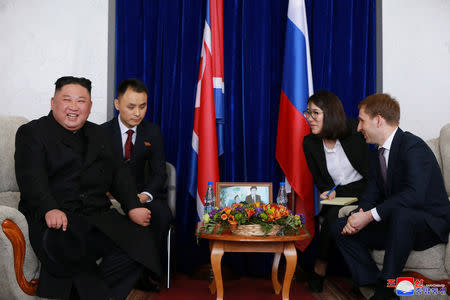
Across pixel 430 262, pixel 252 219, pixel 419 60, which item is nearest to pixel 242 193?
pixel 252 219

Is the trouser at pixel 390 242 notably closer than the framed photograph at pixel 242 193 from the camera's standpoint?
Yes

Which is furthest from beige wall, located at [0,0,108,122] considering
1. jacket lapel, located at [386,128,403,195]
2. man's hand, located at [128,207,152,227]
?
jacket lapel, located at [386,128,403,195]

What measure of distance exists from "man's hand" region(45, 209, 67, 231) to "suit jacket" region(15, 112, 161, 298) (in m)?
0.05

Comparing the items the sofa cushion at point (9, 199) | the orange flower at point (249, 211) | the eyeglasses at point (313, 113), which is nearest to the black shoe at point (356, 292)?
the orange flower at point (249, 211)

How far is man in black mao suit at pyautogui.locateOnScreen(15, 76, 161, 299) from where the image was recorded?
2.08 m

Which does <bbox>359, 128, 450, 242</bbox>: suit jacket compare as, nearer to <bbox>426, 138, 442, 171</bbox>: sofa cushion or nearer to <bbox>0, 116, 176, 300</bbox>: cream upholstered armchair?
<bbox>426, 138, 442, 171</bbox>: sofa cushion

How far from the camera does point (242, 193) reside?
3.03m

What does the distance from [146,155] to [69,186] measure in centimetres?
86

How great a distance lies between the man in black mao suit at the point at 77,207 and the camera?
6.82 ft

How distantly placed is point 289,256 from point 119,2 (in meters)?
2.50

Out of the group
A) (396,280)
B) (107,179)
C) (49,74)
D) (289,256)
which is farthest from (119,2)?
(396,280)

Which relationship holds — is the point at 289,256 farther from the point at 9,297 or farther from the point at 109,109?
the point at 109,109

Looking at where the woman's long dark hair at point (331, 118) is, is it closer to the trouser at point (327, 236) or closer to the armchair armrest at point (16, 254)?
the trouser at point (327, 236)

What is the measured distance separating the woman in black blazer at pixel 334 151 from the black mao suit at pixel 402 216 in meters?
0.45
